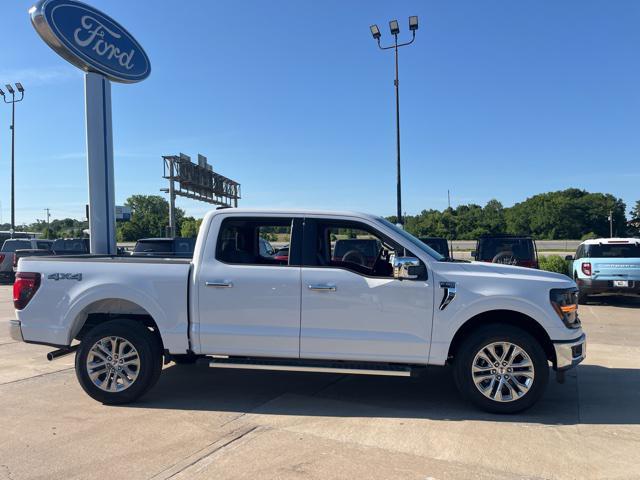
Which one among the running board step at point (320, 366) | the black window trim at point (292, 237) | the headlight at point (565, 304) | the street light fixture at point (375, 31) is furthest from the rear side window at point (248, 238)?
the street light fixture at point (375, 31)

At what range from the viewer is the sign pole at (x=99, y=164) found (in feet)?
27.5

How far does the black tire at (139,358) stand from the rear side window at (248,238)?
1148 millimetres

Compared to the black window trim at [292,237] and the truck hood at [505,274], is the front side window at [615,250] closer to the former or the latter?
the truck hood at [505,274]

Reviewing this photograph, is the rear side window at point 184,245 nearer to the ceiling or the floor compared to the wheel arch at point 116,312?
Result: nearer to the ceiling

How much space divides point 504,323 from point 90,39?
7.74 m

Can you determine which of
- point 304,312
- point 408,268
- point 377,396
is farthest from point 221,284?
point 377,396

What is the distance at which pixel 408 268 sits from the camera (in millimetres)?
4891

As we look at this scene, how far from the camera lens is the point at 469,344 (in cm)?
490

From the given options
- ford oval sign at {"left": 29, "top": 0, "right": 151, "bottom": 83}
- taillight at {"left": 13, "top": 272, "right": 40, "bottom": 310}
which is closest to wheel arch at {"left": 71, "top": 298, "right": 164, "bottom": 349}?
taillight at {"left": 13, "top": 272, "right": 40, "bottom": 310}

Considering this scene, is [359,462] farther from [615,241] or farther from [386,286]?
[615,241]

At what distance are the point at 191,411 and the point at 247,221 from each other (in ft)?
6.60

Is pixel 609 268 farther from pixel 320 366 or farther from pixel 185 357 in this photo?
pixel 185 357

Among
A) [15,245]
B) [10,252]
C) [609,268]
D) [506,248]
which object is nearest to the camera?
[609,268]

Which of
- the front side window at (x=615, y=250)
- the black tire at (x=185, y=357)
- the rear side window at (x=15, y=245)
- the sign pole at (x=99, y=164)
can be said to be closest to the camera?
the black tire at (x=185, y=357)
